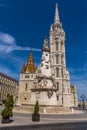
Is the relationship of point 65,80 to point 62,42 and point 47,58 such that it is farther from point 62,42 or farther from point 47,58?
point 47,58

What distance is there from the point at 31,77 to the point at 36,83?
4272 cm

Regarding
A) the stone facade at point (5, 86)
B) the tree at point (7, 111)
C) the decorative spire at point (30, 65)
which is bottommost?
the tree at point (7, 111)

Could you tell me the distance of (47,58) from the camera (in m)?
34.3

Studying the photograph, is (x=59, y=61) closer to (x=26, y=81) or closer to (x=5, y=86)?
(x=26, y=81)

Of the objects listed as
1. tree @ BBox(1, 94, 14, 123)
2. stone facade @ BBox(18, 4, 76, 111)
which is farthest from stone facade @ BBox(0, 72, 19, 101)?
tree @ BBox(1, 94, 14, 123)

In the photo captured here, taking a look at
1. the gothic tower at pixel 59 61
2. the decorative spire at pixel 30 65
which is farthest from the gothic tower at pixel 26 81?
the gothic tower at pixel 59 61

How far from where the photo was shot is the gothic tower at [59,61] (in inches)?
2638

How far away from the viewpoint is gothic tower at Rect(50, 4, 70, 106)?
67000 mm

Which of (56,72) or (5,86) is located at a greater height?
(56,72)

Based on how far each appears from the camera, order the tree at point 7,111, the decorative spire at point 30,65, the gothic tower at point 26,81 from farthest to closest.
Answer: the decorative spire at point 30,65, the gothic tower at point 26,81, the tree at point 7,111

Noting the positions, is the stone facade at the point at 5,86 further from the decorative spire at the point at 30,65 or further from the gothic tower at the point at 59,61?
the gothic tower at the point at 59,61

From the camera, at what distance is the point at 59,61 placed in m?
70.8

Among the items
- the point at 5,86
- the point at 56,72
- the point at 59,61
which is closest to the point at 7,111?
the point at 56,72

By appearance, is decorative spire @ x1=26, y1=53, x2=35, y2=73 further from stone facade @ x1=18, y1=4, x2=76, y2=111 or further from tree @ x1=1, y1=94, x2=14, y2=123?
tree @ x1=1, y1=94, x2=14, y2=123
